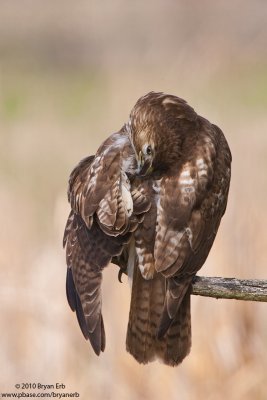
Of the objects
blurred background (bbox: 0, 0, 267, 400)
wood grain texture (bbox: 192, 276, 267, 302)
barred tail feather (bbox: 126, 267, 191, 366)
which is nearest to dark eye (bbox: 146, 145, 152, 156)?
barred tail feather (bbox: 126, 267, 191, 366)

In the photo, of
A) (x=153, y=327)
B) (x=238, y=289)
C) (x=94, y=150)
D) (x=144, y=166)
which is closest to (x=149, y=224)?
(x=144, y=166)

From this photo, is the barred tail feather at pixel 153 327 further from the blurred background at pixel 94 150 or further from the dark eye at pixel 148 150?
the blurred background at pixel 94 150

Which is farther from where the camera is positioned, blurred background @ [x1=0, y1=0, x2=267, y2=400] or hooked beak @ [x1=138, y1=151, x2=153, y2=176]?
blurred background @ [x1=0, y1=0, x2=267, y2=400]

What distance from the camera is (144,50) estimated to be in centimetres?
1378

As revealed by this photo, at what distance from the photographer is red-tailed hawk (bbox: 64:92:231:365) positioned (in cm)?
624

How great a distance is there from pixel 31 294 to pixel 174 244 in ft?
5.22

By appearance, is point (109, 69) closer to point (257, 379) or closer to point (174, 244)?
point (257, 379)

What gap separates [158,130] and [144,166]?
298mm

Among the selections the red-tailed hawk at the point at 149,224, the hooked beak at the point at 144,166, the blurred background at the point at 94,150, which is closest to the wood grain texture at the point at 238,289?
the red-tailed hawk at the point at 149,224

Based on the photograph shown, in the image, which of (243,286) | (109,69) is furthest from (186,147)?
(109,69)

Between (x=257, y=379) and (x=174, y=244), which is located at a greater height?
(x=174, y=244)

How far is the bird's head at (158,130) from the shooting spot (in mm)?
6418

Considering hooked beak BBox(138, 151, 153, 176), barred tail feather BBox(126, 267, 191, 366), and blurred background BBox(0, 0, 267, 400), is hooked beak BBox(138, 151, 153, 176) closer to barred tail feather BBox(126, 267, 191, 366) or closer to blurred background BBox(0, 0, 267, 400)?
barred tail feather BBox(126, 267, 191, 366)

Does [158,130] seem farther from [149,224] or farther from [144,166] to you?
[149,224]
